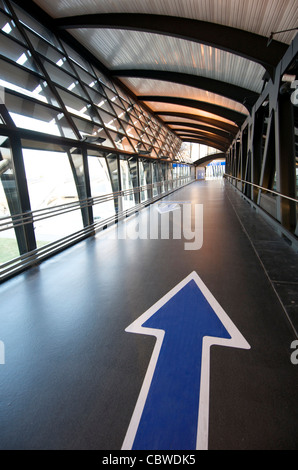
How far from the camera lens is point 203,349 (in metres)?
2.17

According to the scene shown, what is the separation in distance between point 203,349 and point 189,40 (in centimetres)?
843

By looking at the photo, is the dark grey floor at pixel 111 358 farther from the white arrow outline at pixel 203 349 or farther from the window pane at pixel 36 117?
the window pane at pixel 36 117

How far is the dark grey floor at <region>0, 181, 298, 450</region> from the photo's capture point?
1.50m

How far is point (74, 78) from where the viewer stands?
885 cm

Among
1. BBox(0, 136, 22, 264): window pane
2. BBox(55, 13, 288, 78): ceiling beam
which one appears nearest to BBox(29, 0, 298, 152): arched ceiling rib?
BBox(55, 13, 288, 78): ceiling beam

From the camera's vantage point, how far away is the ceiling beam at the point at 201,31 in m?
5.96

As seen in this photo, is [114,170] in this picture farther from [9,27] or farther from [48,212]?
[48,212]

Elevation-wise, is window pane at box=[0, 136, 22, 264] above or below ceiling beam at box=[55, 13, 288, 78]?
below

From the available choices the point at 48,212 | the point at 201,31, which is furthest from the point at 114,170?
the point at 48,212

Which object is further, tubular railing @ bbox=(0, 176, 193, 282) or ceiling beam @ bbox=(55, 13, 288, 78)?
ceiling beam @ bbox=(55, 13, 288, 78)

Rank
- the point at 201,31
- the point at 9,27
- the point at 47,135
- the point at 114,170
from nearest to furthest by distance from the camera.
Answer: the point at 47,135 → the point at 9,27 → the point at 201,31 → the point at 114,170

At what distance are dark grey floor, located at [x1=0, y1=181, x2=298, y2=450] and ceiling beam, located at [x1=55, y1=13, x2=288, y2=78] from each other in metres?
5.68

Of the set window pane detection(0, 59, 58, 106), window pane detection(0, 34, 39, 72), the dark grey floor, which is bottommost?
the dark grey floor

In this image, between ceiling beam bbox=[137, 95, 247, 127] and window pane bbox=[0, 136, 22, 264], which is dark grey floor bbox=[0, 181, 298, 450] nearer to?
window pane bbox=[0, 136, 22, 264]
